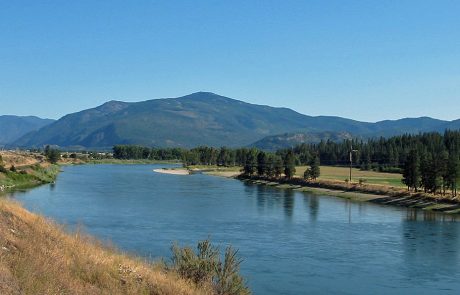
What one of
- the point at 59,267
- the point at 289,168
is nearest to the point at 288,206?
the point at 289,168

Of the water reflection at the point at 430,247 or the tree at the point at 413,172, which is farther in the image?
the tree at the point at 413,172

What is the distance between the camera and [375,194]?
3875 inches

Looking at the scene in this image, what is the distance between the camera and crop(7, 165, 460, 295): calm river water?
34688 mm

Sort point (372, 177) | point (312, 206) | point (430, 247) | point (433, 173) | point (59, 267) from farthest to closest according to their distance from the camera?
point (372, 177) < point (433, 173) < point (312, 206) < point (430, 247) < point (59, 267)

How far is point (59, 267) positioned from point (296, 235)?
41230mm

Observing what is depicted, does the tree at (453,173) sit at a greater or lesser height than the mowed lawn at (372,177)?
greater

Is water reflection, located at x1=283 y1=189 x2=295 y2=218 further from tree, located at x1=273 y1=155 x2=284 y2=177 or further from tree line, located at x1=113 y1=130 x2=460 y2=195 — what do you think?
tree, located at x1=273 y1=155 x2=284 y2=177

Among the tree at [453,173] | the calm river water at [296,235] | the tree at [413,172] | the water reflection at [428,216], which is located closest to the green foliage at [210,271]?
the calm river water at [296,235]

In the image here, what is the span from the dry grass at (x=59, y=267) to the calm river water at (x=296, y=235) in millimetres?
6469

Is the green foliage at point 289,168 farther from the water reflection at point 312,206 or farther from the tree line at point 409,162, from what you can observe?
the water reflection at point 312,206

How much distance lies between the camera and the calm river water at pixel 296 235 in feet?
114

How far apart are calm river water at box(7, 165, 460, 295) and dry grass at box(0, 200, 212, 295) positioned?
21.2 ft

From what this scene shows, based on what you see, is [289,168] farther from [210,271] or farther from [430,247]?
[210,271]

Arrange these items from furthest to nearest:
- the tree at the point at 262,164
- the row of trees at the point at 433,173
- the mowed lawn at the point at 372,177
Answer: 1. the tree at the point at 262,164
2. the mowed lawn at the point at 372,177
3. the row of trees at the point at 433,173
